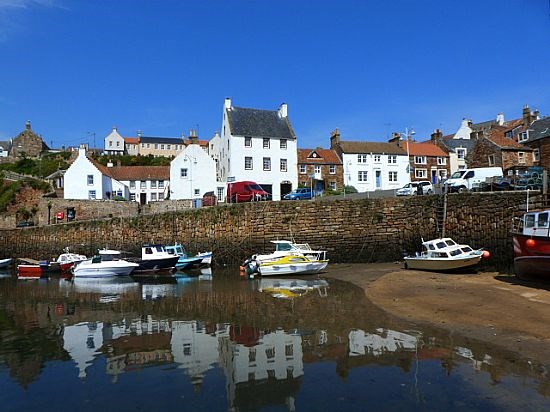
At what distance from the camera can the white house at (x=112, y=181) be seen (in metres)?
48.3

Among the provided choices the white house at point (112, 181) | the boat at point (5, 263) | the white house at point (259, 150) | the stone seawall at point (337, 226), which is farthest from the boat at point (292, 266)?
the white house at point (112, 181)

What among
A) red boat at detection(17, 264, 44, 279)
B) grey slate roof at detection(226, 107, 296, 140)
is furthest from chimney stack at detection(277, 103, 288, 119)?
red boat at detection(17, 264, 44, 279)

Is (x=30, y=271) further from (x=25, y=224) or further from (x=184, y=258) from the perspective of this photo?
(x=25, y=224)

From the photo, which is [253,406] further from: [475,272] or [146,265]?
[146,265]

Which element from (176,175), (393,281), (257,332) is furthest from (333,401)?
(176,175)

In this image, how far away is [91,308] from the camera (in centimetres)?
1641

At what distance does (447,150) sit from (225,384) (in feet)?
164

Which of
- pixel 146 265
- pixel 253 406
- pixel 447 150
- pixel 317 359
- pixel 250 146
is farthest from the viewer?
pixel 447 150

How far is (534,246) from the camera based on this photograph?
51.4 feet

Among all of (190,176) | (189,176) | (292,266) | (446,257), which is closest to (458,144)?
(190,176)

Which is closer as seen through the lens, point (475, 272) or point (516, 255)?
point (516, 255)

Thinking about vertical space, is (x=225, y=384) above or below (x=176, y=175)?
below

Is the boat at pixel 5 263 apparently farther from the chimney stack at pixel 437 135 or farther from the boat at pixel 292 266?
the chimney stack at pixel 437 135

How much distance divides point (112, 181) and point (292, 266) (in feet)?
120
